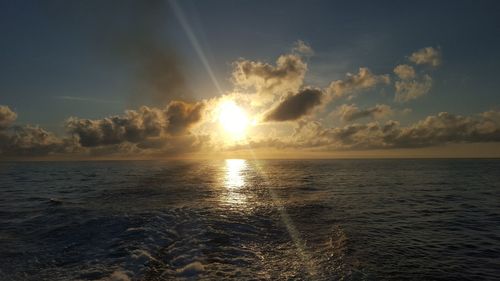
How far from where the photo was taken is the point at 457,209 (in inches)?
1123

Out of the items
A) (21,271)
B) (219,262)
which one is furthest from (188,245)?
(21,271)

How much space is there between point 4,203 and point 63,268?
993 inches

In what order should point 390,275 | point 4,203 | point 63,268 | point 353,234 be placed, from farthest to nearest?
point 4,203 → point 353,234 → point 63,268 → point 390,275

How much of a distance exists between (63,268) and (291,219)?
47.9ft

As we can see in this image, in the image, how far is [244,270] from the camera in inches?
501

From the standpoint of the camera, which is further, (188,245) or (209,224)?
(209,224)

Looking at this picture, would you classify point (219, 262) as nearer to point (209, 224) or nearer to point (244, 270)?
point (244, 270)

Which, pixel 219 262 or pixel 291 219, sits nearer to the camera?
pixel 219 262

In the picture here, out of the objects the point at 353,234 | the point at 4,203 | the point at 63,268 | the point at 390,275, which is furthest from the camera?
the point at 4,203

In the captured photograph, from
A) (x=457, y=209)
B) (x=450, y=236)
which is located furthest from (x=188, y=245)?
(x=457, y=209)

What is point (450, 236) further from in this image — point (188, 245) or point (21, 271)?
point (21, 271)

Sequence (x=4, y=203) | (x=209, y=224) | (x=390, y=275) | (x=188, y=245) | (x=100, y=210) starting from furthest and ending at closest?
(x=4, y=203), (x=100, y=210), (x=209, y=224), (x=188, y=245), (x=390, y=275)

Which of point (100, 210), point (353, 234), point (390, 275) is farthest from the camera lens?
point (100, 210)

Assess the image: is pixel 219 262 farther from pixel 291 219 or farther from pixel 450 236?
pixel 450 236
